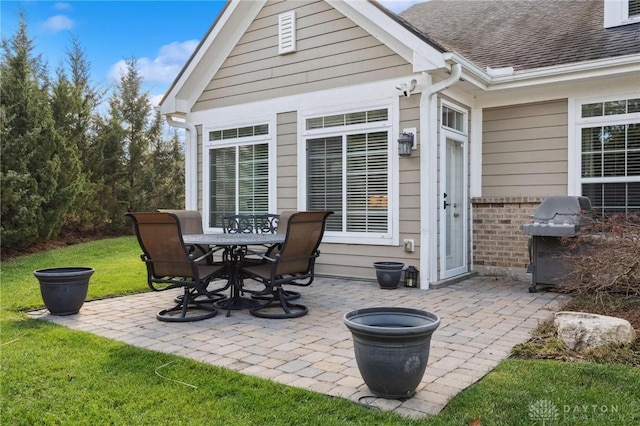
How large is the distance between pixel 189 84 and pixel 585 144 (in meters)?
6.35

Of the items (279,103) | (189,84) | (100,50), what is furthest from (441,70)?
(100,50)

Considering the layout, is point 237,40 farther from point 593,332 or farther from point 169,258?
point 593,332

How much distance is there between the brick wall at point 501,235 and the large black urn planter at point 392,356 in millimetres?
4561

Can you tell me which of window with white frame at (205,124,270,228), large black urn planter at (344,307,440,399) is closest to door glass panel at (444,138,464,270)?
window with white frame at (205,124,270,228)

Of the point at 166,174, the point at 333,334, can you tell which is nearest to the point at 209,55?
the point at 333,334

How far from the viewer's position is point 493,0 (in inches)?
385

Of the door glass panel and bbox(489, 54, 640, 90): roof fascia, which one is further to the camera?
the door glass panel

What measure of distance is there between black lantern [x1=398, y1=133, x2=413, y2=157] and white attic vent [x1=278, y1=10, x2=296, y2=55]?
2.43 metres

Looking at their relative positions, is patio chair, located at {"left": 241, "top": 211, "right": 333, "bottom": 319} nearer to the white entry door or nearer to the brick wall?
the white entry door

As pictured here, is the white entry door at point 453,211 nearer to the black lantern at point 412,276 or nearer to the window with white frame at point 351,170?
the black lantern at point 412,276

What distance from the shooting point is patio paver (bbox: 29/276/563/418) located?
2.86m

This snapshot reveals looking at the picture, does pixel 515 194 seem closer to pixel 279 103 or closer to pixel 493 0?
pixel 279 103

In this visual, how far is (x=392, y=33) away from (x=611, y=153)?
10.5 feet

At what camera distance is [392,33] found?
5.97 metres
